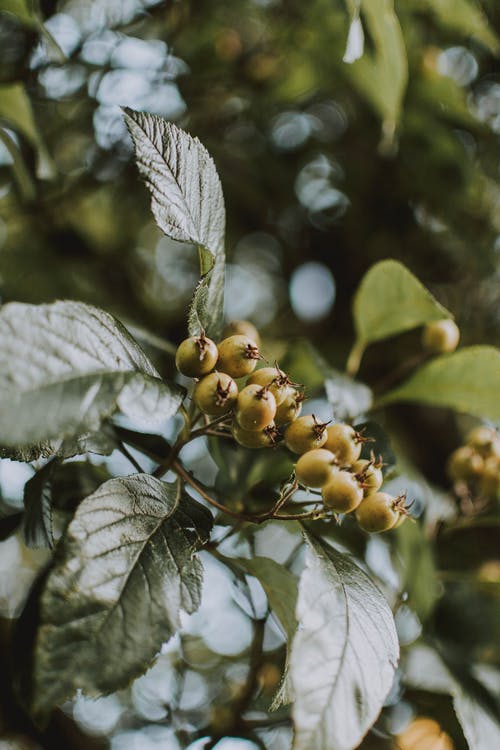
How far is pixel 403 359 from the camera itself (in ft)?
6.59

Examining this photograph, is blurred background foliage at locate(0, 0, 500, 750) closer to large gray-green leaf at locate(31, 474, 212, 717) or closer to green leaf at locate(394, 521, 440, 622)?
green leaf at locate(394, 521, 440, 622)

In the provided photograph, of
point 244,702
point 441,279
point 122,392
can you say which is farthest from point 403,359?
point 122,392

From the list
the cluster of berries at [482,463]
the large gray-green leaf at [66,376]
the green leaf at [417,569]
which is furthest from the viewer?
the cluster of berries at [482,463]

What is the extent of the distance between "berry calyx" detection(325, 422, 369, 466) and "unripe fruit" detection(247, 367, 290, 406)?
65 millimetres

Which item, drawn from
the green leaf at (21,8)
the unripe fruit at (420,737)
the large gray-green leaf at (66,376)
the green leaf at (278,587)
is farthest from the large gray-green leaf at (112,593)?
the unripe fruit at (420,737)

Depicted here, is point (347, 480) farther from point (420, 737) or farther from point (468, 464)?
point (420, 737)

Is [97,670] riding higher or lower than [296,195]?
higher

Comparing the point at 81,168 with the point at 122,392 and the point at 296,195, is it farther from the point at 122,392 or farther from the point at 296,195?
the point at 122,392

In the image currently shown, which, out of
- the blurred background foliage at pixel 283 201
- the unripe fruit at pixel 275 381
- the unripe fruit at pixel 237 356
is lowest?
the blurred background foliage at pixel 283 201

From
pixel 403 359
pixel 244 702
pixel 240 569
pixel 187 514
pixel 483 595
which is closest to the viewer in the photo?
pixel 187 514

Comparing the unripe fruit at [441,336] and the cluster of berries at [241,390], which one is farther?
the unripe fruit at [441,336]

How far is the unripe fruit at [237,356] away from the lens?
688mm

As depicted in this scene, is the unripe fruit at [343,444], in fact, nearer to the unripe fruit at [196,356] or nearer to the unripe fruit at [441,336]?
the unripe fruit at [196,356]

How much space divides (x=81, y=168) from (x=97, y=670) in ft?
4.72
